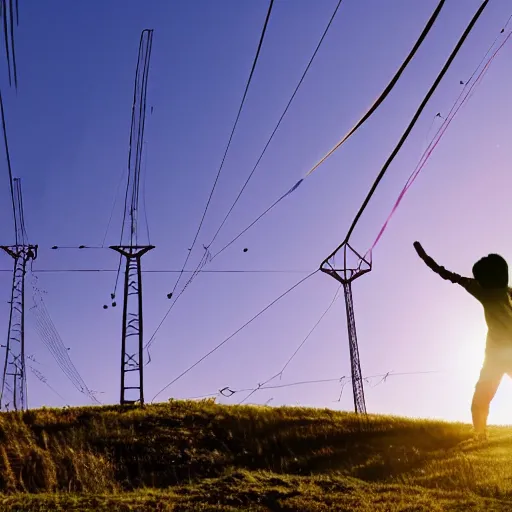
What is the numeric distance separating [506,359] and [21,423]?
15.9 metres

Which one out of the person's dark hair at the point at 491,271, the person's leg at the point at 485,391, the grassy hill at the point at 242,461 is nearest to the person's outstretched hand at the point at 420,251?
the person's dark hair at the point at 491,271

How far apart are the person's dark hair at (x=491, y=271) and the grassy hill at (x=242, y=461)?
3.17m

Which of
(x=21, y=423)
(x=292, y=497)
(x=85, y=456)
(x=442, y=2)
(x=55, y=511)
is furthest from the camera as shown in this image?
(x=21, y=423)

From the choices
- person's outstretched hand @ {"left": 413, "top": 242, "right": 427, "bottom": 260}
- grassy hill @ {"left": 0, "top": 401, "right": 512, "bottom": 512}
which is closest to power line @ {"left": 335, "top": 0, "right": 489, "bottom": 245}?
person's outstretched hand @ {"left": 413, "top": 242, "right": 427, "bottom": 260}

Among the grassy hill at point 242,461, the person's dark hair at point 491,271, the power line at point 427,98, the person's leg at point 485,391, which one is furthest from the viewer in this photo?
the person's leg at point 485,391

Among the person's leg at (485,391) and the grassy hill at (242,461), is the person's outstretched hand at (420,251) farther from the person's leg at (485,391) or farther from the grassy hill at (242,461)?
the grassy hill at (242,461)

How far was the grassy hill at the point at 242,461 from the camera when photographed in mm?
9148

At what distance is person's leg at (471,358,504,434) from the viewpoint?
10.5m

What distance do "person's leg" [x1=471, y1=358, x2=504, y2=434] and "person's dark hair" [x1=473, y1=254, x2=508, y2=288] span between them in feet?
5.69

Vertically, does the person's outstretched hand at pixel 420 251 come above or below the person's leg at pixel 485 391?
above

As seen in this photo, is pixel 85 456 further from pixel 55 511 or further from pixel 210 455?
pixel 55 511

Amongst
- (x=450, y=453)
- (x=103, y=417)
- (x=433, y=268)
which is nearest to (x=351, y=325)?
(x=103, y=417)

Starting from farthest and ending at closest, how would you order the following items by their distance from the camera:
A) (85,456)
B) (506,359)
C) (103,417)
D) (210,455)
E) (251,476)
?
1. (103,417)
2. (210,455)
3. (85,456)
4. (251,476)
5. (506,359)

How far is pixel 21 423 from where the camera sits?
2000 cm
